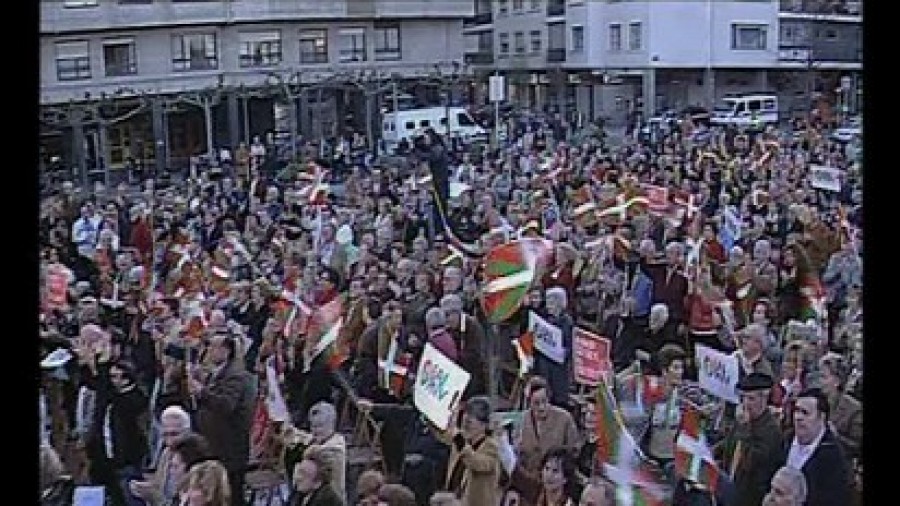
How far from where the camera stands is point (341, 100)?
164 cm

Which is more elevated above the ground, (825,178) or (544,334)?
(825,178)

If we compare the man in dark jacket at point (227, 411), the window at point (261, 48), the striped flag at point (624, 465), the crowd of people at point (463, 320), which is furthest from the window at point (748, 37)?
the man in dark jacket at point (227, 411)

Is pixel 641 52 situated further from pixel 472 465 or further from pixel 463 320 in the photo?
pixel 472 465

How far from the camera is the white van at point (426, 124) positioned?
1663 mm

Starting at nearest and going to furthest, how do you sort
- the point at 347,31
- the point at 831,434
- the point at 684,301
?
1. the point at 831,434
2. the point at 347,31
3. the point at 684,301

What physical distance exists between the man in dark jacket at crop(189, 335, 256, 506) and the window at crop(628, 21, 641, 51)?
2.57 feet

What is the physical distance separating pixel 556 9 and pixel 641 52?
0.15m

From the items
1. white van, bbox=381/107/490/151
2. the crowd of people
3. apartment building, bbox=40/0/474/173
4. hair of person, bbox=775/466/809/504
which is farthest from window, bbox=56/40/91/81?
hair of person, bbox=775/466/809/504

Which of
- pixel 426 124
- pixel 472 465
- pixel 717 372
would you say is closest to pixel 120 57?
pixel 426 124

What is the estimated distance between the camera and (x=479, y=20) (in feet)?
5.36

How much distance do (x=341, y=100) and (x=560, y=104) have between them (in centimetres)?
34

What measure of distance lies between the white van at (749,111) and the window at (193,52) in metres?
0.78
